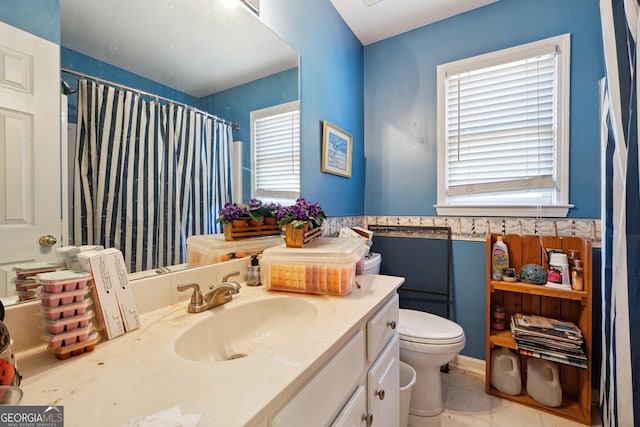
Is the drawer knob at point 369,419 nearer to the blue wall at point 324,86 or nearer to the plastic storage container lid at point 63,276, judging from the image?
the plastic storage container lid at point 63,276

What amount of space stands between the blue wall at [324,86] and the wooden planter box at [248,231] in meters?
0.35

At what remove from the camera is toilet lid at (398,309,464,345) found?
146cm

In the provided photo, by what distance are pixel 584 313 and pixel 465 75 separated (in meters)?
1.72

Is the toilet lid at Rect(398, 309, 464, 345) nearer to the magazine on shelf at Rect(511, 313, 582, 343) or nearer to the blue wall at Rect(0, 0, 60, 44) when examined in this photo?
the magazine on shelf at Rect(511, 313, 582, 343)

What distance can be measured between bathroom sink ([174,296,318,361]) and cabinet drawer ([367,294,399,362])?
0.21 metres

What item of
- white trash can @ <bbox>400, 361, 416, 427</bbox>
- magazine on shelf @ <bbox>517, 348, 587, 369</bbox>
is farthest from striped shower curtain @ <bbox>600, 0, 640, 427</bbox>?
white trash can @ <bbox>400, 361, 416, 427</bbox>

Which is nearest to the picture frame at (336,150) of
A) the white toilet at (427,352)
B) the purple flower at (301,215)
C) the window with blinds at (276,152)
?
the window with blinds at (276,152)

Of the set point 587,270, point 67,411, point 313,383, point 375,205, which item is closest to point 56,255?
point 67,411

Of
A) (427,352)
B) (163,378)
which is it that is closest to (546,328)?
(427,352)

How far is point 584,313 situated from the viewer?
1531 millimetres

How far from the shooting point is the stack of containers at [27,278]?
63 cm

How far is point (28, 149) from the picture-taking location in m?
0.64

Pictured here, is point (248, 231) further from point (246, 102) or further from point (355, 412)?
point (355, 412)

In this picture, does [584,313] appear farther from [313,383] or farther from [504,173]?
[313,383]
